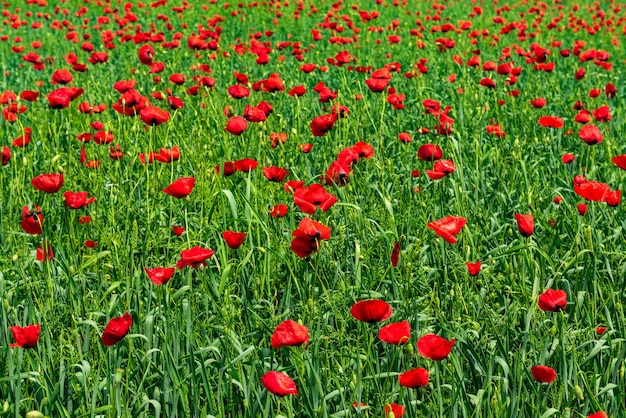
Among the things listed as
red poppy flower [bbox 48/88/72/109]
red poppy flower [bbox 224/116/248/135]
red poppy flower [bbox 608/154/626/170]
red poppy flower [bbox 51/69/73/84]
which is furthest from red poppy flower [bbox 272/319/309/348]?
red poppy flower [bbox 51/69/73/84]

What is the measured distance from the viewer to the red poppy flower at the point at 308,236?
171cm

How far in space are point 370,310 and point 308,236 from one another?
0.29 m

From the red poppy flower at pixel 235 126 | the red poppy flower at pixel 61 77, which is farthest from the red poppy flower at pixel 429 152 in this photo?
the red poppy flower at pixel 61 77

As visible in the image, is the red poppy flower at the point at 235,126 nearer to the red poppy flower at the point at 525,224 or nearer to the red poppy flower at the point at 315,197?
the red poppy flower at the point at 315,197

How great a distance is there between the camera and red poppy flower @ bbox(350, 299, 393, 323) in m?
1.49

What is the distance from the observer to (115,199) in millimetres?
2832

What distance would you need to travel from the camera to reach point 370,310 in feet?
4.96

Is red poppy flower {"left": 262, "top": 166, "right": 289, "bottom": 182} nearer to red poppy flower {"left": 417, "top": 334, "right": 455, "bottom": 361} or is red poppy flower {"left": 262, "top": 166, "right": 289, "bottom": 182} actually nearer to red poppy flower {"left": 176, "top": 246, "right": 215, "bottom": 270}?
red poppy flower {"left": 176, "top": 246, "right": 215, "bottom": 270}

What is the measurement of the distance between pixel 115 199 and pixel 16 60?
505cm

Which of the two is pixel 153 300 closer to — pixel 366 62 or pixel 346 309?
pixel 346 309

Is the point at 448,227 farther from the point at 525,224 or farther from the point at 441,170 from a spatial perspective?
the point at 441,170

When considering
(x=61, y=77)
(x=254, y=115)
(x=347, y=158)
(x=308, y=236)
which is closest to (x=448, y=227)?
(x=308, y=236)

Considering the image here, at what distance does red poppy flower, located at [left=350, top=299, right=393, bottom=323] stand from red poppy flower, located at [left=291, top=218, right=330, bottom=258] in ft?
0.85

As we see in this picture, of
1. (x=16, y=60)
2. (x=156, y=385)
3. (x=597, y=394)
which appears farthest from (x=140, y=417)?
(x=16, y=60)
